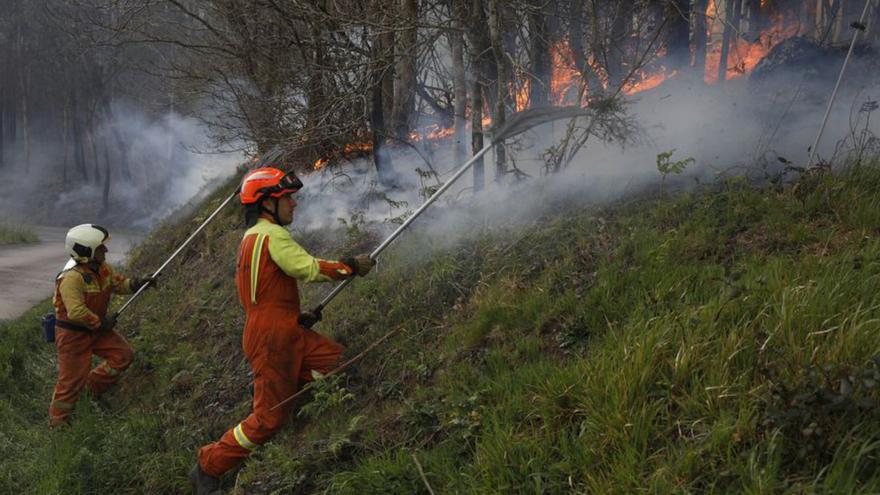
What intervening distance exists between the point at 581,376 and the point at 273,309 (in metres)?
2.15

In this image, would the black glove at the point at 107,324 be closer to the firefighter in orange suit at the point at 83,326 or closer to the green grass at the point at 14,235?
the firefighter in orange suit at the point at 83,326

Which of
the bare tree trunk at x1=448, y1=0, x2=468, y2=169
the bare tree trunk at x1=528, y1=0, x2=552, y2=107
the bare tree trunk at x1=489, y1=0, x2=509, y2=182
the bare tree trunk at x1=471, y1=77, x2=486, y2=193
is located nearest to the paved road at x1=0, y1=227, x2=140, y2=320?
the bare tree trunk at x1=448, y1=0, x2=468, y2=169

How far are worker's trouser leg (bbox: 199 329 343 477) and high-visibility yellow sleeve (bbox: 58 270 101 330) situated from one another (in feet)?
8.23

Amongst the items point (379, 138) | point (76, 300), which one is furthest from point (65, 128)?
point (76, 300)

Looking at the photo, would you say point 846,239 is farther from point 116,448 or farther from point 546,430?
point 116,448

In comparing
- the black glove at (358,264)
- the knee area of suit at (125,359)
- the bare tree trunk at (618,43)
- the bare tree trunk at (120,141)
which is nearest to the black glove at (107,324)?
the knee area of suit at (125,359)

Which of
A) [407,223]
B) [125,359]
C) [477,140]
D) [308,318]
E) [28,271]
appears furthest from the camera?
[28,271]

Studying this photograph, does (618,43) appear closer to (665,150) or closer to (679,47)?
(679,47)

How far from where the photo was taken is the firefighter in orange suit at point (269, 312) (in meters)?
3.77

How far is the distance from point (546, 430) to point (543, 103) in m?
5.88

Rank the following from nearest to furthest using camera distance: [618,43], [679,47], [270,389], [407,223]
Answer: [270,389], [407,223], [618,43], [679,47]

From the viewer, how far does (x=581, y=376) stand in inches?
109

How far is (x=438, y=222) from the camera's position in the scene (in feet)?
20.5

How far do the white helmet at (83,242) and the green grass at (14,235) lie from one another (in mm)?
13369
